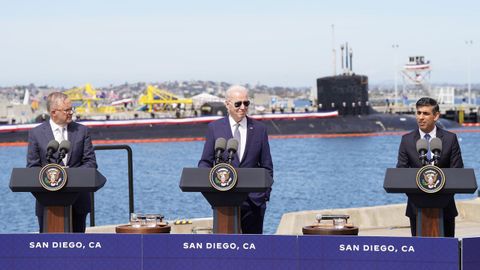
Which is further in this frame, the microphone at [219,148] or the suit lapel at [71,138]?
the suit lapel at [71,138]

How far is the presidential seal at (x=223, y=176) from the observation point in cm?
762

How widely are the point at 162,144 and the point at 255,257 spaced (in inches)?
3253

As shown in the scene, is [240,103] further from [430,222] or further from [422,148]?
[430,222]

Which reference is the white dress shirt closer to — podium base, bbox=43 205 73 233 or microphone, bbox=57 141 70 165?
microphone, bbox=57 141 70 165

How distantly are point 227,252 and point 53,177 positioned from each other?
4.50 feet

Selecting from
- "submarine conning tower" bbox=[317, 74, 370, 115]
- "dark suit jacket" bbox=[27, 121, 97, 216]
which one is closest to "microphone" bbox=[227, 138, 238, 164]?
"dark suit jacket" bbox=[27, 121, 97, 216]

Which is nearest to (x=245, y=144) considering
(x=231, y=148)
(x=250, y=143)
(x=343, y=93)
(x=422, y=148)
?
(x=250, y=143)

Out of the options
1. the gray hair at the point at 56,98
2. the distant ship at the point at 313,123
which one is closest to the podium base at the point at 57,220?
the gray hair at the point at 56,98

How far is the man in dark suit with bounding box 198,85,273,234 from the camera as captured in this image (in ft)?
27.8

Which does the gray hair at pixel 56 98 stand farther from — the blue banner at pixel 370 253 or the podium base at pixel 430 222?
the podium base at pixel 430 222

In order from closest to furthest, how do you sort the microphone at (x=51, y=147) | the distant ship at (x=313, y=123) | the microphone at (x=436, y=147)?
the microphone at (x=436, y=147) → the microphone at (x=51, y=147) → the distant ship at (x=313, y=123)

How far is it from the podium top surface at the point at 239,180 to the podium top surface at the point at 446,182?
0.87 metres

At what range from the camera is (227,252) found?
752 centimetres

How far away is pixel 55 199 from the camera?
7.95 meters
